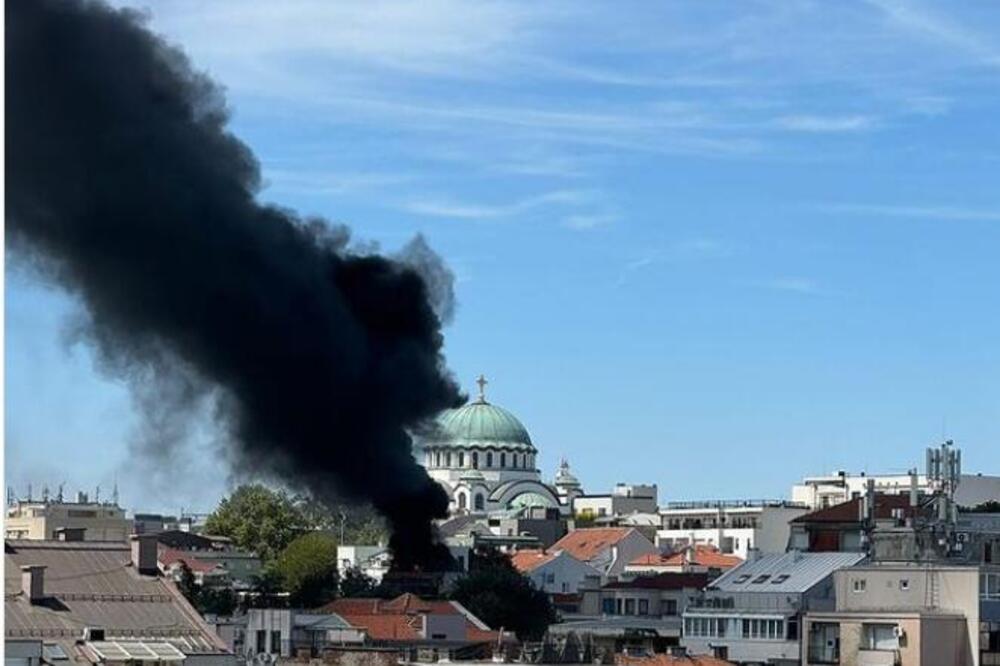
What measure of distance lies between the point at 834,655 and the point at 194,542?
7543 cm

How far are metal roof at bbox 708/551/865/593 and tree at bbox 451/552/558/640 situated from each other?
7.96 meters

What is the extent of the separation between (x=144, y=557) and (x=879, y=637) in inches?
629

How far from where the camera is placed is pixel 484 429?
178 metres

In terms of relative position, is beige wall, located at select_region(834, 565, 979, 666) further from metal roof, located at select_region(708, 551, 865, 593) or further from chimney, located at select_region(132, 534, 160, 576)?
chimney, located at select_region(132, 534, 160, 576)

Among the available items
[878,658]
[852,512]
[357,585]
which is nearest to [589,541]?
[357,585]

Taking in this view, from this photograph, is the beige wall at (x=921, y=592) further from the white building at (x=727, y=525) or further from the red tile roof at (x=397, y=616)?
the white building at (x=727, y=525)

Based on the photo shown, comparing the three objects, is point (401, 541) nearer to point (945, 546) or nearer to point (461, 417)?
point (945, 546)

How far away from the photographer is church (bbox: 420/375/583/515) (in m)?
170

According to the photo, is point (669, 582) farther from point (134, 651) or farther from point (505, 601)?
point (134, 651)

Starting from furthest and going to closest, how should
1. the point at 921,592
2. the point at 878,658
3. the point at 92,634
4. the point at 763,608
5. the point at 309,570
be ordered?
the point at 309,570, the point at 763,608, the point at 921,592, the point at 878,658, the point at 92,634

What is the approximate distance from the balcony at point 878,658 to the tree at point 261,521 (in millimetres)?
73496

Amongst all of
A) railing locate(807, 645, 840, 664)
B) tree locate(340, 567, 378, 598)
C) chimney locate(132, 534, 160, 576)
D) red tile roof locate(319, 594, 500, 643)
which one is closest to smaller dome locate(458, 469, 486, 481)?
tree locate(340, 567, 378, 598)

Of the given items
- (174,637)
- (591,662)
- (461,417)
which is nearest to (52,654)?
(174,637)

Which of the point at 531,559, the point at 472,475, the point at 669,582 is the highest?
the point at 472,475
